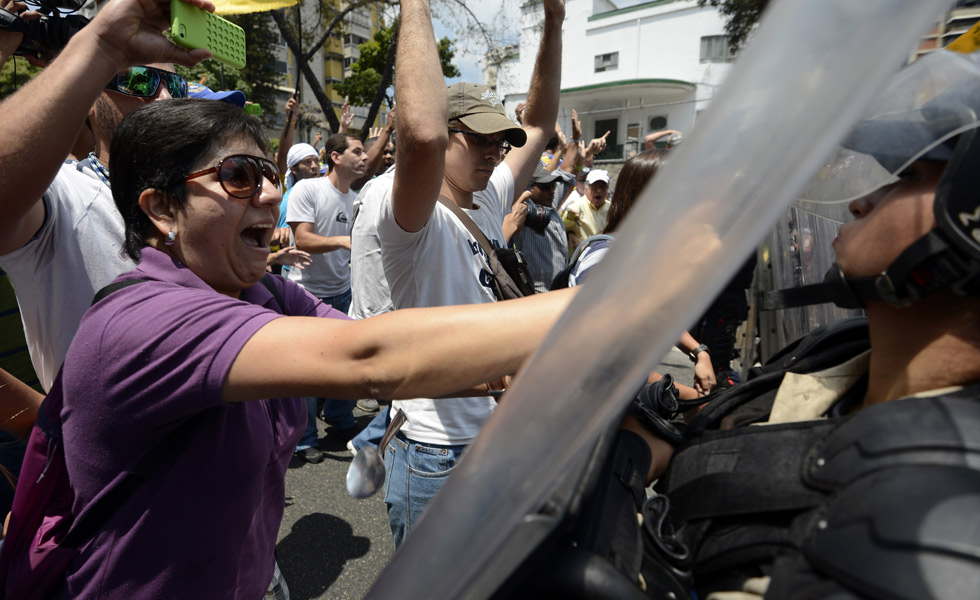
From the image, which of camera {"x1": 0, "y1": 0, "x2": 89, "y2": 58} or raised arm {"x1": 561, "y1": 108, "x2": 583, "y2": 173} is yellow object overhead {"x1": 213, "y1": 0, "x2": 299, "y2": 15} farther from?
raised arm {"x1": 561, "y1": 108, "x2": 583, "y2": 173}

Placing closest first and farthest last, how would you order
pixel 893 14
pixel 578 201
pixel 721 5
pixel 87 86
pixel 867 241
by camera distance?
pixel 893 14
pixel 867 241
pixel 87 86
pixel 578 201
pixel 721 5

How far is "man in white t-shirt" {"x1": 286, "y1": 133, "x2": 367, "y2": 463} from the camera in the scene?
430 centimetres

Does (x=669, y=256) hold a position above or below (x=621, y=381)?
above

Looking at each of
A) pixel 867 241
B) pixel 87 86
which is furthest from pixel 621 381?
pixel 87 86

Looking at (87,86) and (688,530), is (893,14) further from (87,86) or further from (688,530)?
(87,86)

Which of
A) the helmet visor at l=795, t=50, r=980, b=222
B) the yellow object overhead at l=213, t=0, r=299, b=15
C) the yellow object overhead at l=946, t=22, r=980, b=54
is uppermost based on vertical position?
the yellow object overhead at l=213, t=0, r=299, b=15

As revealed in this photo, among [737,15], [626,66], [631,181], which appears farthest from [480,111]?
[626,66]

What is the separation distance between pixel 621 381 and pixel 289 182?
664cm

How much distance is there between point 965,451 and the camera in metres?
0.66

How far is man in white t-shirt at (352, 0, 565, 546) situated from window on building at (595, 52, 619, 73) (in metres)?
Result: 30.7

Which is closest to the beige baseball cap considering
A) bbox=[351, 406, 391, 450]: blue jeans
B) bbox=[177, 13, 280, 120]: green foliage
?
bbox=[351, 406, 391, 450]: blue jeans

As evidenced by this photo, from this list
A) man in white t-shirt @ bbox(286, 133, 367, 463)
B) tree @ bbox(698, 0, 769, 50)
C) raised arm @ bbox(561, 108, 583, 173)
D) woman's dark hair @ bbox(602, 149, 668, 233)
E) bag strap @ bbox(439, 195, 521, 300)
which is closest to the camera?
bag strap @ bbox(439, 195, 521, 300)

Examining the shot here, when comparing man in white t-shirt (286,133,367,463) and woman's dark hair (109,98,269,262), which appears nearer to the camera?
woman's dark hair (109,98,269,262)

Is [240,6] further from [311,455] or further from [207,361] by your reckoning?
[311,455]
